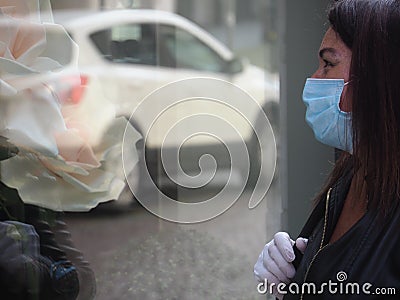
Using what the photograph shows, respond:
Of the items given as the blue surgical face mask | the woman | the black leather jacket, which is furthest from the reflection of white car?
the black leather jacket

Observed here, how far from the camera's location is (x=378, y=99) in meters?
1.40

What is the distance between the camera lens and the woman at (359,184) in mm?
1350

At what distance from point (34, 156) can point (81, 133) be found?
0.16m

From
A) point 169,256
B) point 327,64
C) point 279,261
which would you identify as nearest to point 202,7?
point 169,256

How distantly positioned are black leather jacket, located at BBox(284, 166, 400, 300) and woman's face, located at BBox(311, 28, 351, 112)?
259 mm

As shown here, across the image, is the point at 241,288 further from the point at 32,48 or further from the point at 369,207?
the point at 369,207

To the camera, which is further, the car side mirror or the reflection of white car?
the car side mirror

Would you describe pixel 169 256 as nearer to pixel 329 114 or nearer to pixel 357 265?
pixel 329 114

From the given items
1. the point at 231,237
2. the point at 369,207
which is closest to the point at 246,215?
the point at 231,237

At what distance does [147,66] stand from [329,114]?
206 cm

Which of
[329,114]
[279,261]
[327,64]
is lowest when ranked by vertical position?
[279,261]

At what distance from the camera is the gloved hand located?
153cm

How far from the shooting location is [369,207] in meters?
1.41

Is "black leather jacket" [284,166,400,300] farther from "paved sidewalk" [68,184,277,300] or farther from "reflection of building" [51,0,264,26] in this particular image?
"reflection of building" [51,0,264,26]
